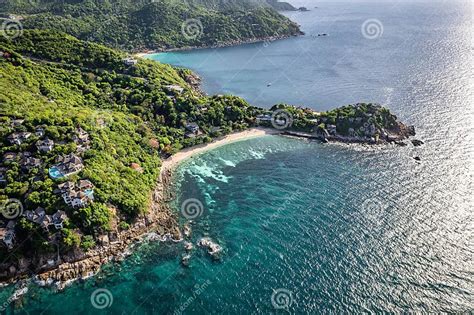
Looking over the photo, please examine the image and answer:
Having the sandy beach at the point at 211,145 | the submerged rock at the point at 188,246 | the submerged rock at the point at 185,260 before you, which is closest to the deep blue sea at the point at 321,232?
the submerged rock at the point at 185,260

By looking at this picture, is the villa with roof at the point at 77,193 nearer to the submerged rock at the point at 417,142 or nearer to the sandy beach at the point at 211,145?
the sandy beach at the point at 211,145

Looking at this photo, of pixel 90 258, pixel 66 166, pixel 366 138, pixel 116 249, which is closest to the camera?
pixel 90 258

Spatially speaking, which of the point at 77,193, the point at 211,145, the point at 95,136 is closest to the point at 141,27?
the point at 211,145

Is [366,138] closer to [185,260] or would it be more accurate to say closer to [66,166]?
[185,260]

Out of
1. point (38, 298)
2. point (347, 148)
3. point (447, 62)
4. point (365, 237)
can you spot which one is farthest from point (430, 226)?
point (447, 62)

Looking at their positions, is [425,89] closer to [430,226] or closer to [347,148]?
[347,148]
